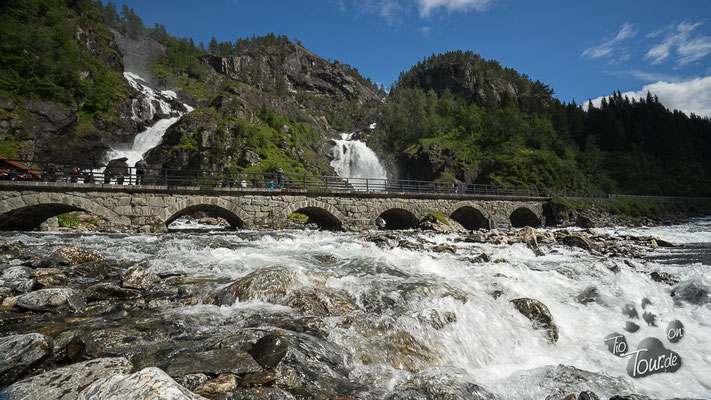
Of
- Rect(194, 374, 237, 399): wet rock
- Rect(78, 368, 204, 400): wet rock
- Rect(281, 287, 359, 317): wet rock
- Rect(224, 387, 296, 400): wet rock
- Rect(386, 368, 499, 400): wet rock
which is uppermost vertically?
Rect(78, 368, 204, 400): wet rock

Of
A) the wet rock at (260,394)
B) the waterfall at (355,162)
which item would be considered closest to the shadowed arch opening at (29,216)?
the wet rock at (260,394)

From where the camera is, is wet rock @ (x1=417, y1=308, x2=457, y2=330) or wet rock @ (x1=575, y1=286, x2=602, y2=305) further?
wet rock @ (x1=575, y1=286, x2=602, y2=305)

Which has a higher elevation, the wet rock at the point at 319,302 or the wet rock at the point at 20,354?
the wet rock at the point at 20,354

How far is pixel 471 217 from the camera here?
35.1 m

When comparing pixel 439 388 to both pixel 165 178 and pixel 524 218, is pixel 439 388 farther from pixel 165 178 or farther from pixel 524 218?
pixel 524 218

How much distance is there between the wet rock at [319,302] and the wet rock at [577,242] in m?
17.3

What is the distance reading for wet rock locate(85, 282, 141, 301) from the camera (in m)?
6.25

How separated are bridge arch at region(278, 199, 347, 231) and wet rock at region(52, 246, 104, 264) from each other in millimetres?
12623

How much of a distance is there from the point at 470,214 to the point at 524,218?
10.3 m

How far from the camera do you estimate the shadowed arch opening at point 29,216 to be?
16.3 m

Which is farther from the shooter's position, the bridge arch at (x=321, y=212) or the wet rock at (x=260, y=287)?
the bridge arch at (x=321, y=212)

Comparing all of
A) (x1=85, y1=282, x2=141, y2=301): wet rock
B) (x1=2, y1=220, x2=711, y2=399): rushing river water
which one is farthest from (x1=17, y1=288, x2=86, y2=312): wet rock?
(x1=2, y1=220, x2=711, y2=399): rushing river water

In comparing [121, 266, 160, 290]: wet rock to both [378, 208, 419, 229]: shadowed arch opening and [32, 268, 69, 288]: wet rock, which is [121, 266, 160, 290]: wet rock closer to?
[32, 268, 69, 288]: wet rock

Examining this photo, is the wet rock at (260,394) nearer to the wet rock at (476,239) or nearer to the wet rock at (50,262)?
the wet rock at (50,262)
